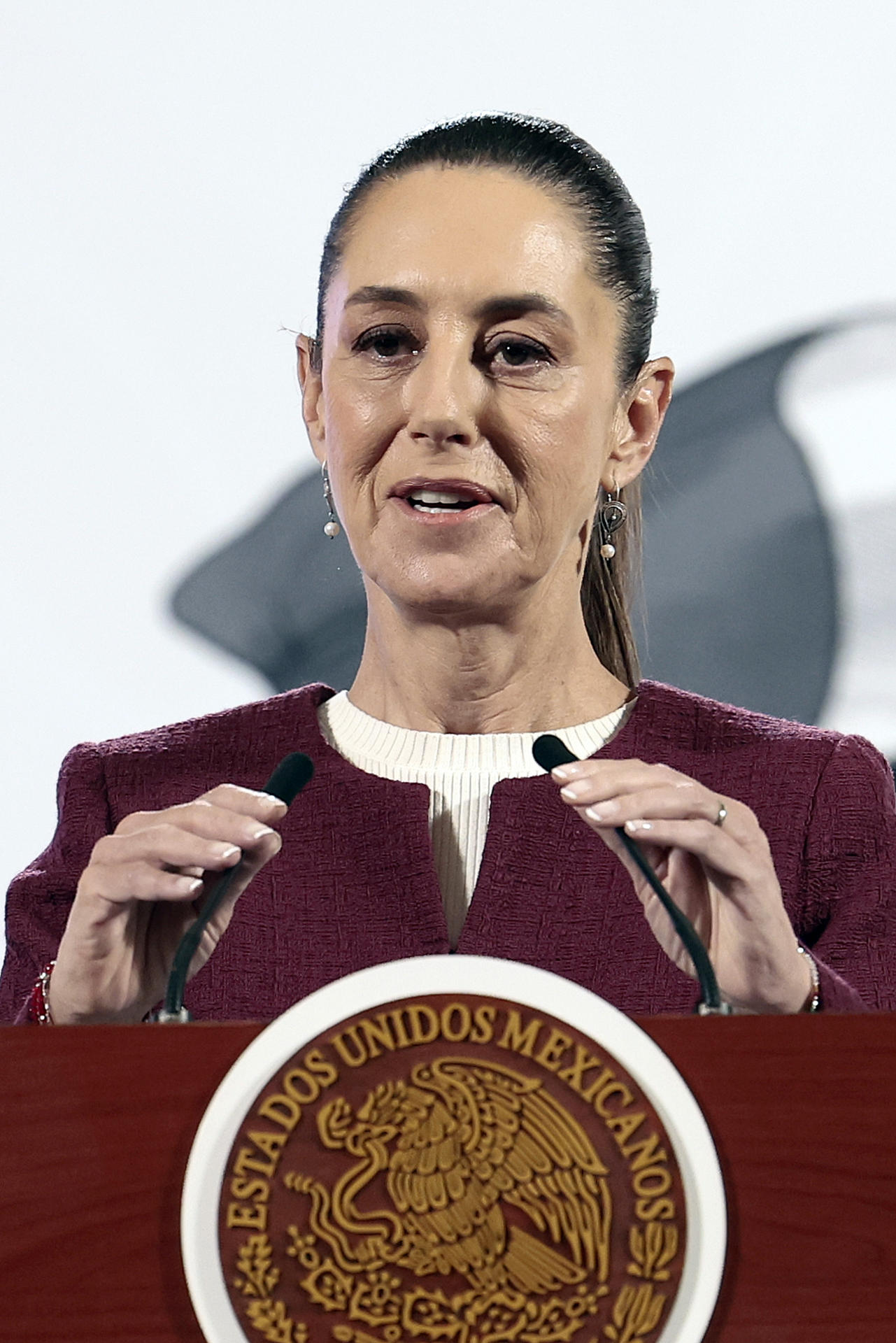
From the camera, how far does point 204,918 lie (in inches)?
31.7

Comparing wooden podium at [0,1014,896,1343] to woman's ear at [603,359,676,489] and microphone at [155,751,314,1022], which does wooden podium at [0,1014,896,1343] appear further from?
woman's ear at [603,359,676,489]

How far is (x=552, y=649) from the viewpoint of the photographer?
54.9 inches

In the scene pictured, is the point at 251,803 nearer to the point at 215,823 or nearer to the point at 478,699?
the point at 215,823

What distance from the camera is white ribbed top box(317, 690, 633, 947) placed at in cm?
131

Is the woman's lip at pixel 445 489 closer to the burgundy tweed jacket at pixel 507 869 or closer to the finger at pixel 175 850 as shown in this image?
the burgundy tweed jacket at pixel 507 869

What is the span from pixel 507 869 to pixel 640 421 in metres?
0.43

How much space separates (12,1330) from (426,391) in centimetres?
77

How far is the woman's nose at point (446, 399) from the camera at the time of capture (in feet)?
4.10

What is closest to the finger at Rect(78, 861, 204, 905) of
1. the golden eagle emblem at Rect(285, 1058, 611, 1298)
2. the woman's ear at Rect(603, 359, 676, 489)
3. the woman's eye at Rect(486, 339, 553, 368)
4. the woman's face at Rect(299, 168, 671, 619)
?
the golden eagle emblem at Rect(285, 1058, 611, 1298)

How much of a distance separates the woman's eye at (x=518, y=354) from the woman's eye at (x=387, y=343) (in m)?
0.06

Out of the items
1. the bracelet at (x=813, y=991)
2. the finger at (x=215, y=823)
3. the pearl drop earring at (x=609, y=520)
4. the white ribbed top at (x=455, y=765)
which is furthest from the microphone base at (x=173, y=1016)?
the pearl drop earring at (x=609, y=520)

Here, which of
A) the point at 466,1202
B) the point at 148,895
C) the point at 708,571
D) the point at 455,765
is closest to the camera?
the point at 466,1202

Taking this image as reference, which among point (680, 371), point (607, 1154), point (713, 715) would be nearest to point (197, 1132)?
point (607, 1154)

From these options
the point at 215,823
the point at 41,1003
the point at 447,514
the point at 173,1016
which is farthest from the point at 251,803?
the point at 447,514
